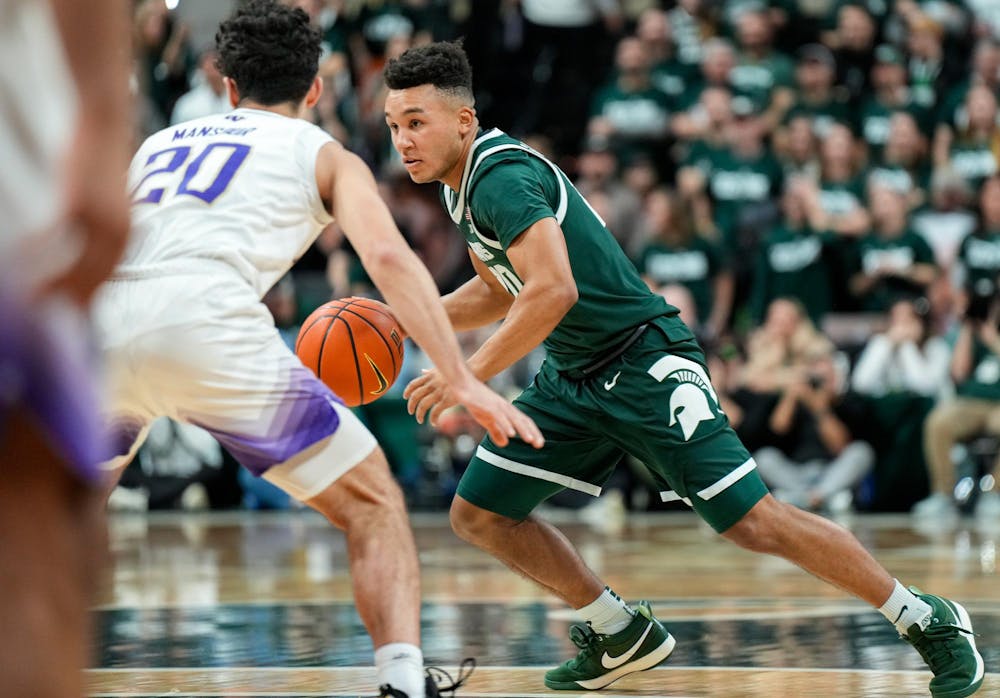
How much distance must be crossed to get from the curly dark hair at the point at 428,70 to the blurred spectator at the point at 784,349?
8.12 m

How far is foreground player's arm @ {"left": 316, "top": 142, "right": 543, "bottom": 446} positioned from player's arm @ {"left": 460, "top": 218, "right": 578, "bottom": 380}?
93 cm

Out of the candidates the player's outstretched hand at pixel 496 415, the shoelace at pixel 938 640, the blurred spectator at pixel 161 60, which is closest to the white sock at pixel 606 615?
the shoelace at pixel 938 640

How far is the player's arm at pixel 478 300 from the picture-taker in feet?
18.9

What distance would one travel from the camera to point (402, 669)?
3.91 meters

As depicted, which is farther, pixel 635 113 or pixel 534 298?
pixel 635 113

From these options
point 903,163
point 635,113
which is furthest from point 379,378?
point 635,113

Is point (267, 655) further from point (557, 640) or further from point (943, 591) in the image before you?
point (943, 591)

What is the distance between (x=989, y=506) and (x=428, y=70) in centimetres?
863

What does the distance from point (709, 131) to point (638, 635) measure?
9.66 metres

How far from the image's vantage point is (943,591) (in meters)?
8.02

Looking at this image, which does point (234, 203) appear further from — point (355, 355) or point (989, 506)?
point (989, 506)

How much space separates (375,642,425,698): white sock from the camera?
391cm

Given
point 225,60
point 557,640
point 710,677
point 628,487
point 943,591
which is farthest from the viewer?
point 628,487

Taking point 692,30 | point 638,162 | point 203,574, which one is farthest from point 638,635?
point 692,30
